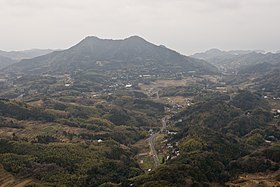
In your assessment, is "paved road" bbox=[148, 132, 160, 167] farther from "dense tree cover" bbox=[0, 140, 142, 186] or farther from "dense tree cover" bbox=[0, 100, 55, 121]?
"dense tree cover" bbox=[0, 100, 55, 121]

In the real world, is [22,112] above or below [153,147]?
above

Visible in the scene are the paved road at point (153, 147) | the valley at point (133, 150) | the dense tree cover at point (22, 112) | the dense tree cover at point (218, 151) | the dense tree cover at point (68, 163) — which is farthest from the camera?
the dense tree cover at point (22, 112)

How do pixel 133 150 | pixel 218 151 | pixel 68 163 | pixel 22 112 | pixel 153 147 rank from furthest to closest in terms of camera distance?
pixel 22 112 < pixel 153 147 < pixel 133 150 < pixel 218 151 < pixel 68 163

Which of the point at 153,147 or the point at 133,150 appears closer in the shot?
the point at 133,150

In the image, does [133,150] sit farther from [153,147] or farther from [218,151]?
[218,151]

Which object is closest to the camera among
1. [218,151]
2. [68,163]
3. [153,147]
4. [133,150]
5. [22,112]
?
[68,163]

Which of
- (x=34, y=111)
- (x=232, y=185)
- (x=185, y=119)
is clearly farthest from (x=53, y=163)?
(x=185, y=119)

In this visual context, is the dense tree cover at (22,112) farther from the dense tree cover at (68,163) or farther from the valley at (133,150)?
the dense tree cover at (68,163)

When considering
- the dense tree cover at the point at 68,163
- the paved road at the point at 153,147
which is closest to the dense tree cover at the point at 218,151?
the paved road at the point at 153,147

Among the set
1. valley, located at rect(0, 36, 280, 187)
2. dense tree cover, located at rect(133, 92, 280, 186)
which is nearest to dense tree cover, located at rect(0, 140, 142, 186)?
valley, located at rect(0, 36, 280, 187)

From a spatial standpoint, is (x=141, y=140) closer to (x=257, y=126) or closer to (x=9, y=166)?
(x=257, y=126)

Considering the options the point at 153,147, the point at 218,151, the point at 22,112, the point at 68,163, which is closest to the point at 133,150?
the point at 153,147
